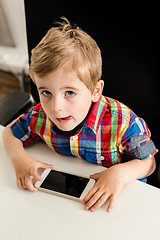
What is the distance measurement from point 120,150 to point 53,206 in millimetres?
314

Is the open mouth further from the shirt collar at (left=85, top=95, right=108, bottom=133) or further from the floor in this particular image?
the floor

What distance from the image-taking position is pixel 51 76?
732mm

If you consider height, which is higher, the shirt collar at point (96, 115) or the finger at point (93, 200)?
the shirt collar at point (96, 115)

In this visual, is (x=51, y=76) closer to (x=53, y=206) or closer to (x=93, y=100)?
(x=93, y=100)

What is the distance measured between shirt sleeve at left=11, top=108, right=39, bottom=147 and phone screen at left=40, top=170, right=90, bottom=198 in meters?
0.20

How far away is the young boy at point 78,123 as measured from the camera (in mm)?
740

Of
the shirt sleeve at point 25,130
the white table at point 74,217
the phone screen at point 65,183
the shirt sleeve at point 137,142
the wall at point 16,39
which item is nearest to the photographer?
the white table at point 74,217

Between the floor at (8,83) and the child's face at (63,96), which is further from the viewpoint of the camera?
the floor at (8,83)

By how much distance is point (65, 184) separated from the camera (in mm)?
786

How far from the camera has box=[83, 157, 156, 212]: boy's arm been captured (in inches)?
28.6

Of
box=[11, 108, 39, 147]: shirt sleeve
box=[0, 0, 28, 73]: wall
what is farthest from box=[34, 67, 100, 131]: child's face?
box=[0, 0, 28, 73]: wall

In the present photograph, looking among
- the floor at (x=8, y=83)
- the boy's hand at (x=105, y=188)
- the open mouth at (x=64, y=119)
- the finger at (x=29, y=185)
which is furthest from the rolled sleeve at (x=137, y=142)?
the floor at (x=8, y=83)

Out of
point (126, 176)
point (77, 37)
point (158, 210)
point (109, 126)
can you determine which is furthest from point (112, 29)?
point (158, 210)

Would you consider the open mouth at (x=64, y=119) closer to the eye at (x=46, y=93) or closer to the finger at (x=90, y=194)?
the eye at (x=46, y=93)
